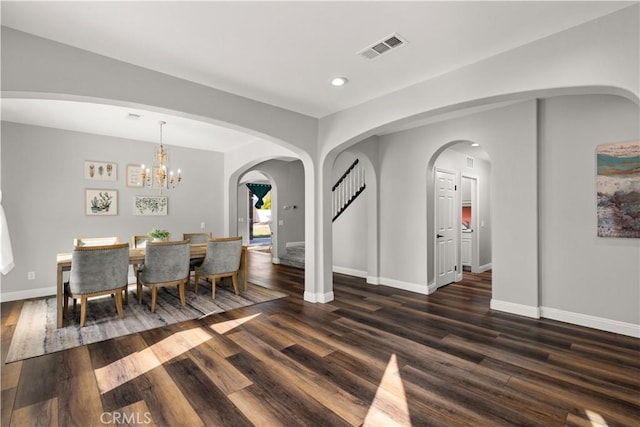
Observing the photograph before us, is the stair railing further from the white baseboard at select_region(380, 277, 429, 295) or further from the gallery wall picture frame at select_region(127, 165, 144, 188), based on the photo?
the gallery wall picture frame at select_region(127, 165, 144, 188)

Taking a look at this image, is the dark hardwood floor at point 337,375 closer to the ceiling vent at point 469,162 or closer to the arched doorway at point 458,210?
the arched doorway at point 458,210

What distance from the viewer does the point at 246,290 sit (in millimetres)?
5125

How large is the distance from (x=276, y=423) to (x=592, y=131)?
14.3ft

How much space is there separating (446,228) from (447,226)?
57 millimetres

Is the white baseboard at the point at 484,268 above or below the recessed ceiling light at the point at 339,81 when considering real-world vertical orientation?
below

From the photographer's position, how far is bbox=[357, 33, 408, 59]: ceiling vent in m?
2.49

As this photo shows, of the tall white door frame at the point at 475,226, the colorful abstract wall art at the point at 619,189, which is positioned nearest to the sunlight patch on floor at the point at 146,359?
the colorful abstract wall art at the point at 619,189

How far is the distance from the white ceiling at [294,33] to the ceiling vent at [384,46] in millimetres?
53

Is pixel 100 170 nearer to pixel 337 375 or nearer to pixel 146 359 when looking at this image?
pixel 146 359

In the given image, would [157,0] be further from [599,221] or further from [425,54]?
[599,221]

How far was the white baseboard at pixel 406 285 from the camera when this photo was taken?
4988 mm

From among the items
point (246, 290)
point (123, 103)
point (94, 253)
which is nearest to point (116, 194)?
point (94, 253)

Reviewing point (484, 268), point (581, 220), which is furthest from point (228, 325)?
point (484, 268)

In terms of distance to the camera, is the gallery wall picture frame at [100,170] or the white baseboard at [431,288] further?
the gallery wall picture frame at [100,170]
